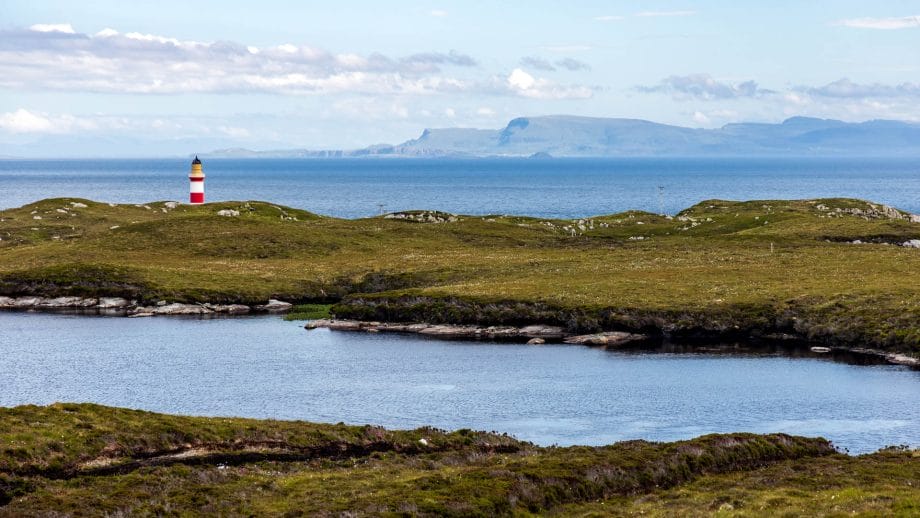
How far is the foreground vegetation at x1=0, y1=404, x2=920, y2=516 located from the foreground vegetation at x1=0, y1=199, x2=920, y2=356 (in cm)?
4263

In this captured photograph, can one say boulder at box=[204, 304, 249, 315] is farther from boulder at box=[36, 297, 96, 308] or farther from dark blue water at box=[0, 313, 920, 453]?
boulder at box=[36, 297, 96, 308]

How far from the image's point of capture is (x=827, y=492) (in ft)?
139

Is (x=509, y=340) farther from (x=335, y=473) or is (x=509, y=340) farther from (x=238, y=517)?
(x=238, y=517)

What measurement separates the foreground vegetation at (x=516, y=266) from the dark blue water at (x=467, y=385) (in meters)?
8.55

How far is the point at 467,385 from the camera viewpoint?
7781cm

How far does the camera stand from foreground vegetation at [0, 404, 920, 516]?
40.6m

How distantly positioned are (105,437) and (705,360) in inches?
2095

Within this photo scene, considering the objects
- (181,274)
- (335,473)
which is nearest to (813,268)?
(181,274)

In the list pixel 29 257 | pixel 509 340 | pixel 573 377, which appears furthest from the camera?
pixel 29 257

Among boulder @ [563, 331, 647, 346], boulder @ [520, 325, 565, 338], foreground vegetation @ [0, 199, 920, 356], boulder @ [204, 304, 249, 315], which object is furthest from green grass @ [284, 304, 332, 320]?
boulder @ [563, 331, 647, 346]

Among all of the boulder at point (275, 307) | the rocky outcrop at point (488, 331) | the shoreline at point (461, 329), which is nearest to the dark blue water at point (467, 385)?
the rocky outcrop at point (488, 331)

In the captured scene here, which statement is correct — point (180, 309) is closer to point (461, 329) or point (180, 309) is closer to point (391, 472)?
point (461, 329)

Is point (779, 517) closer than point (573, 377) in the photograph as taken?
Yes

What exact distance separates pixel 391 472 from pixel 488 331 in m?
53.8
